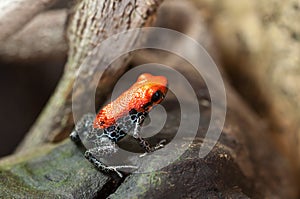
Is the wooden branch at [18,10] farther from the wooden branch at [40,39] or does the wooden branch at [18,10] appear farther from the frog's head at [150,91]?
the frog's head at [150,91]

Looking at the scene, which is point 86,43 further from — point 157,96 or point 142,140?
point 142,140

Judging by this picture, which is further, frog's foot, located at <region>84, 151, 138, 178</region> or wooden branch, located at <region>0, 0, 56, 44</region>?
wooden branch, located at <region>0, 0, 56, 44</region>

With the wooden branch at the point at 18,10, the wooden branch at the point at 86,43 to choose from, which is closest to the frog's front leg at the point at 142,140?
the wooden branch at the point at 86,43

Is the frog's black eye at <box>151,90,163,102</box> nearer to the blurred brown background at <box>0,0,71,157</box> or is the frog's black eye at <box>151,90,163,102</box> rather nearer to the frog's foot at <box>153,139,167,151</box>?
the frog's foot at <box>153,139,167,151</box>

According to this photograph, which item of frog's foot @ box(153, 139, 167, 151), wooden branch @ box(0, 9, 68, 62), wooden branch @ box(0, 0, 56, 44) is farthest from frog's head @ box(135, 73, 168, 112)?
wooden branch @ box(0, 9, 68, 62)

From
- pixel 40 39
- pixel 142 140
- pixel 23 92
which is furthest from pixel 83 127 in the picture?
pixel 23 92

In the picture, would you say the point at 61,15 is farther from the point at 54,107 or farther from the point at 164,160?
the point at 164,160

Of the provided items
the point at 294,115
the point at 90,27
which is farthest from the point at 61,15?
the point at 294,115
